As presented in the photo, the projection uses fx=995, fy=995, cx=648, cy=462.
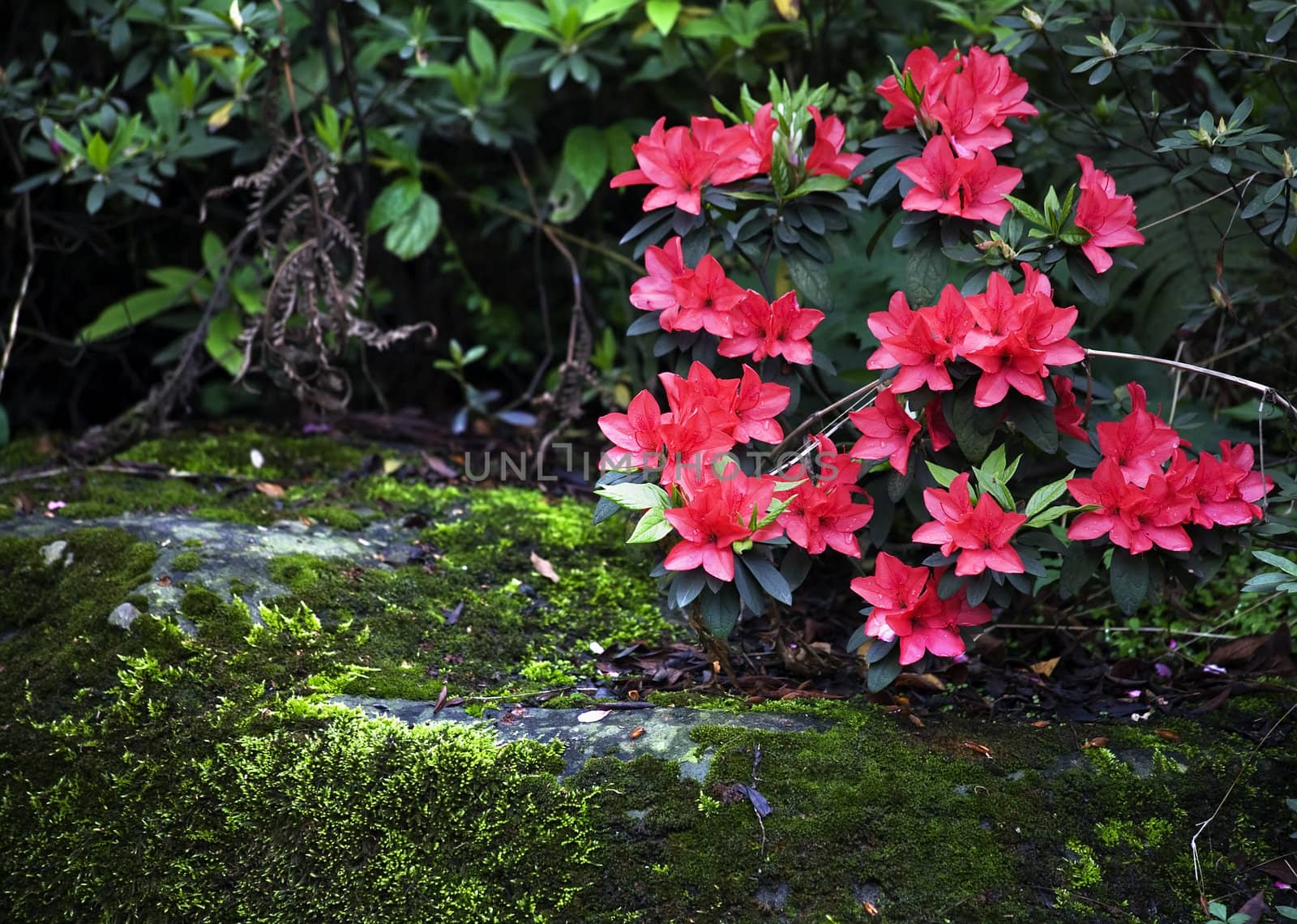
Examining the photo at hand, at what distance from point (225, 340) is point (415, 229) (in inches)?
30.2

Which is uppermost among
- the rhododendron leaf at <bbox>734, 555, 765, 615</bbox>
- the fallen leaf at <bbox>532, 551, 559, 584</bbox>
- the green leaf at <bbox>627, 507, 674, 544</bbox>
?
the green leaf at <bbox>627, 507, 674, 544</bbox>

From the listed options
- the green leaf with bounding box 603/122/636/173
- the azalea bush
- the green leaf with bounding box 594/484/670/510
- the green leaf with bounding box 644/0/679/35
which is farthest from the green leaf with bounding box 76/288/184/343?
the green leaf with bounding box 594/484/670/510

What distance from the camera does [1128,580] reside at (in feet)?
6.11

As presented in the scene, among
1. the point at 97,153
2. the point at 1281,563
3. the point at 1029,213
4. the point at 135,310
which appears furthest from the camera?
the point at 135,310

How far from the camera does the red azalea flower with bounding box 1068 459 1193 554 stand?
1.81 metres

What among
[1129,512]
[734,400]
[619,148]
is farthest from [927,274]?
[619,148]

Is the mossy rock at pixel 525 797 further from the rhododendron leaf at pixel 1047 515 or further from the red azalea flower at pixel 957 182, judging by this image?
the red azalea flower at pixel 957 182

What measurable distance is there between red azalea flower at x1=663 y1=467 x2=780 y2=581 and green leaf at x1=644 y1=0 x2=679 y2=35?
1.82m

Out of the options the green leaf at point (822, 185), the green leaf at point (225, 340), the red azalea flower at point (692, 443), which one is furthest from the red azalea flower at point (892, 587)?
the green leaf at point (225, 340)

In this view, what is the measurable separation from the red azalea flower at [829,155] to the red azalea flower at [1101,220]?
478mm

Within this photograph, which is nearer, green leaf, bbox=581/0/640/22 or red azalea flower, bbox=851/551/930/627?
red azalea flower, bbox=851/551/930/627

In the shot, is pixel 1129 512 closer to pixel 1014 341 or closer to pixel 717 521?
pixel 1014 341

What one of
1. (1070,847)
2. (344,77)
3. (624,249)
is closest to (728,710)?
(1070,847)

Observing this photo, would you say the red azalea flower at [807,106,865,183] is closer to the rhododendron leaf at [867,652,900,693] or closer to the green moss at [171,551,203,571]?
the rhododendron leaf at [867,652,900,693]
